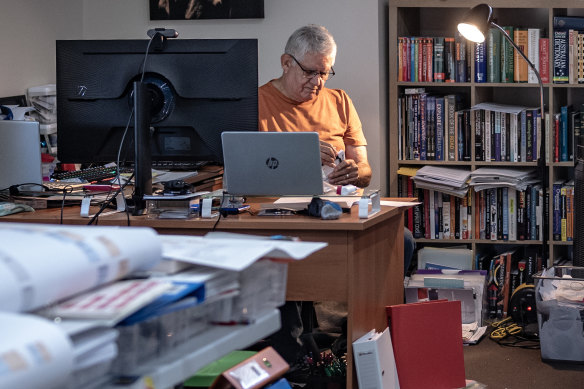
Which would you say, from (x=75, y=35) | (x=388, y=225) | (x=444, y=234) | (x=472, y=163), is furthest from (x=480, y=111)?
(x=75, y=35)

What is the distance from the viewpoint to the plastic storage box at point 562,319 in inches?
127

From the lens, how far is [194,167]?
2736 millimetres

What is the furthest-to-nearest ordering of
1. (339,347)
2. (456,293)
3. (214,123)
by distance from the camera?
(456,293) → (339,347) → (214,123)

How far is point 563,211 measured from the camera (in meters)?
3.91

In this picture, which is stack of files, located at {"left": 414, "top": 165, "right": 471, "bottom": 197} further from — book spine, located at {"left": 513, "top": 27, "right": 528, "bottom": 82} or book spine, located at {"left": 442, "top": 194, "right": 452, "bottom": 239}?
book spine, located at {"left": 513, "top": 27, "right": 528, "bottom": 82}

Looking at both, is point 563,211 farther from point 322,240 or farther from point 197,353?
point 197,353

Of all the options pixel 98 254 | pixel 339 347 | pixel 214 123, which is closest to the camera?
pixel 98 254

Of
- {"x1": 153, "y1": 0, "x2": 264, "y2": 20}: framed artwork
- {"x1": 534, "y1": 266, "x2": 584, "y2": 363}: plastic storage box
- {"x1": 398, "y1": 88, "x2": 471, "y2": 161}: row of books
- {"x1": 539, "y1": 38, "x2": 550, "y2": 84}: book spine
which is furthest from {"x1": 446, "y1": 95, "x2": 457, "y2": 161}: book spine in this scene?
{"x1": 153, "y1": 0, "x2": 264, "y2": 20}: framed artwork

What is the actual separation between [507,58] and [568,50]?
29 centimetres

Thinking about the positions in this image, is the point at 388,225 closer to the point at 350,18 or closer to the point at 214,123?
the point at 214,123

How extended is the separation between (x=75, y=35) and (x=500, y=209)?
7.55 ft

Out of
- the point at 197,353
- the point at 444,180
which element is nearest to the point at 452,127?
the point at 444,180

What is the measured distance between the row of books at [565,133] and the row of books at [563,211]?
142 millimetres

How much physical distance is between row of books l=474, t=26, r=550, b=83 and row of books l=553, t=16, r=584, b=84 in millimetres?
51
